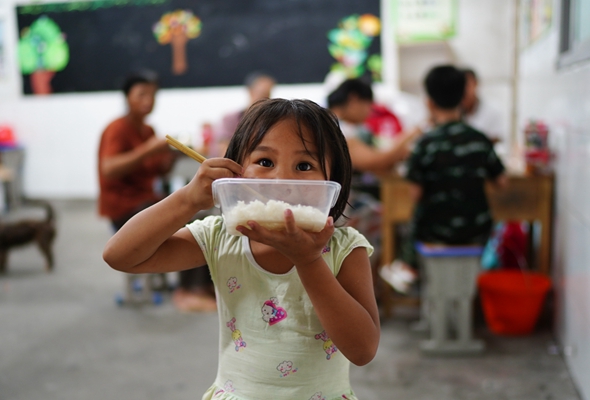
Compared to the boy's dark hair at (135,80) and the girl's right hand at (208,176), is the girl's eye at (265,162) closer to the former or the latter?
the girl's right hand at (208,176)

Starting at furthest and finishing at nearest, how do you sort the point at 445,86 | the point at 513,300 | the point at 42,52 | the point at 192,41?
1. the point at 42,52
2. the point at 192,41
3. the point at 513,300
4. the point at 445,86

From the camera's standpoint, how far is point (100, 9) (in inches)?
271

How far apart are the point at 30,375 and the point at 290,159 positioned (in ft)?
7.12

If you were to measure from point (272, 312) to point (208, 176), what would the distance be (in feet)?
0.88

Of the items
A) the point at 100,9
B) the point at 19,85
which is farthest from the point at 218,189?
the point at 19,85

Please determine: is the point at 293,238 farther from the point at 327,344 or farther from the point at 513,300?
the point at 513,300

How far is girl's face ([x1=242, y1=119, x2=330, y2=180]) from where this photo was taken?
95cm

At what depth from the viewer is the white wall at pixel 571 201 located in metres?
2.21

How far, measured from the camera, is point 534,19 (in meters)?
4.08

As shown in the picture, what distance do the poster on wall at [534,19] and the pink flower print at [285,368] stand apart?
2.86m

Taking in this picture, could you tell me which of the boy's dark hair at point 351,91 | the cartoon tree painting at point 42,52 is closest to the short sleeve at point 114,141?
the boy's dark hair at point 351,91

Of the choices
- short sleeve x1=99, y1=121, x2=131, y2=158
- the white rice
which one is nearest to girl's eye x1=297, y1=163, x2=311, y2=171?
the white rice

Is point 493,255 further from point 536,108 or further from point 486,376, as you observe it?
point 486,376

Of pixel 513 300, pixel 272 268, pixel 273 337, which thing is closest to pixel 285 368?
pixel 273 337
